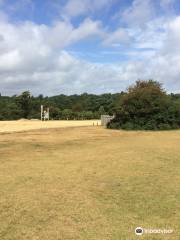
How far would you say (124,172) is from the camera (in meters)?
12.7

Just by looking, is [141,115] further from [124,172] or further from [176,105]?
[124,172]

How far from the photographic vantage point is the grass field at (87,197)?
7.04m

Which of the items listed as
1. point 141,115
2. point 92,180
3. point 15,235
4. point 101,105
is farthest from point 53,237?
point 101,105

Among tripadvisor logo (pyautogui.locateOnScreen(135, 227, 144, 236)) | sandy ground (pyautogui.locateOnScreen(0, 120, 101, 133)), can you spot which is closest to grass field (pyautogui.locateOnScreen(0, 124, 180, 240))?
tripadvisor logo (pyautogui.locateOnScreen(135, 227, 144, 236))

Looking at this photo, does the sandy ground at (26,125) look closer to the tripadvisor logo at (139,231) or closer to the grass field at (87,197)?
the grass field at (87,197)

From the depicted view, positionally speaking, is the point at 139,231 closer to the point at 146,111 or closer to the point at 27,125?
the point at 146,111

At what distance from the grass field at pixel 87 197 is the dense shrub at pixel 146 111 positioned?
840 inches

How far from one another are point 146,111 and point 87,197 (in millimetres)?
29172

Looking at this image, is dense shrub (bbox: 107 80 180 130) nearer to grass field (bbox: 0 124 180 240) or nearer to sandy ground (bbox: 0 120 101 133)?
sandy ground (bbox: 0 120 101 133)

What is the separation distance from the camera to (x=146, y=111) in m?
37.9

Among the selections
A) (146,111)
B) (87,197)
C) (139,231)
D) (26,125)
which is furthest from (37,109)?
(139,231)

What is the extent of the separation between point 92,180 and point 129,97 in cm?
2837

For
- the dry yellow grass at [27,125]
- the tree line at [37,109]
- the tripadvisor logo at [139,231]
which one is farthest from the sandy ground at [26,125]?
the tripadvisor logo at [139,231]

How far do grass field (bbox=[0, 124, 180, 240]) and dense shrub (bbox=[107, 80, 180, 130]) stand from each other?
21.3 metres
